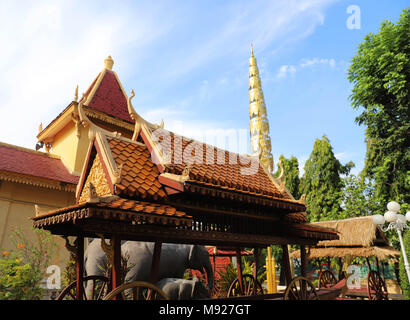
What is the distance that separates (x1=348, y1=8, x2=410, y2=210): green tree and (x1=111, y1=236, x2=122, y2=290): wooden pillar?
1694 centimetres

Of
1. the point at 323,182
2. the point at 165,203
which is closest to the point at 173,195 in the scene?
the point at 165,203

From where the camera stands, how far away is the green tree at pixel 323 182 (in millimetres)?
22909

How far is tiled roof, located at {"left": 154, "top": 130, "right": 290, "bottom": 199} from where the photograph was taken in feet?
19.5

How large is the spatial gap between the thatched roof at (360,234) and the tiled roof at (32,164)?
1144cm

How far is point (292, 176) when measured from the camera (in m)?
27.3

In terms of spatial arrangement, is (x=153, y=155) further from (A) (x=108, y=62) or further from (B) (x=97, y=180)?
(A) (x=108, y=62)

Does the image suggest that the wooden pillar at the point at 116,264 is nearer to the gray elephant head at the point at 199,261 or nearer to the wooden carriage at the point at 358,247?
the gray elephant head at the point at 199,261

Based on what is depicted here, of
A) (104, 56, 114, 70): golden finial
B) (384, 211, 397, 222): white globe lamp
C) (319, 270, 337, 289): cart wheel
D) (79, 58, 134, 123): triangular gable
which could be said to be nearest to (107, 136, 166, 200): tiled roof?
(384, 211, 397, 222): white globe lamp

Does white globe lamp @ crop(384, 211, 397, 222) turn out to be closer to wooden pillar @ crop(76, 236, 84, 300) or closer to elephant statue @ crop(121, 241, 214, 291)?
elephant statue @ crop(121, 241, 214, 291)

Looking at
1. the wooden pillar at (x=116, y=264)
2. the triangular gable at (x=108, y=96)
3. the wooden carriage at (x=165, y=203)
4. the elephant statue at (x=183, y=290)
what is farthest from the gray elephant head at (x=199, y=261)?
the triangular gable at (x=108, y=96)
